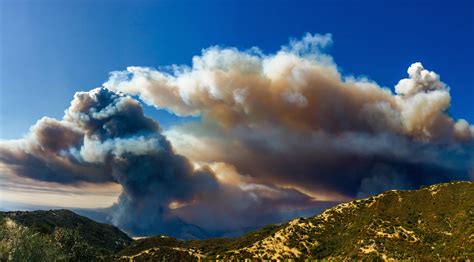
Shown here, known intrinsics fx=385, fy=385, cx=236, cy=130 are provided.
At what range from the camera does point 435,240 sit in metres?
192

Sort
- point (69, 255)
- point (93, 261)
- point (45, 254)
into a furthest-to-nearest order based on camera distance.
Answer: point (93, 261), point (69, 255), point (45, 254)

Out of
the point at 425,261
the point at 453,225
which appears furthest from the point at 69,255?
the point at 453,225

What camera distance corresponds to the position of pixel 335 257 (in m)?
198

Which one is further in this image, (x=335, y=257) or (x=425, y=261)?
(x=335, y=257)

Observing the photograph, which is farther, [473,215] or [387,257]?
[473,215]

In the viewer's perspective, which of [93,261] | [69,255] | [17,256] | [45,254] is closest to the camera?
[17,256]

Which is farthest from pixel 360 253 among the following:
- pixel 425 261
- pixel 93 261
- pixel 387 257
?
pixel 93 261

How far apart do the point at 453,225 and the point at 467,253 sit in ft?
122

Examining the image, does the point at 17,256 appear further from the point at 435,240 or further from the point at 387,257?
the point at 435,240

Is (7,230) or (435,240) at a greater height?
(435,240)

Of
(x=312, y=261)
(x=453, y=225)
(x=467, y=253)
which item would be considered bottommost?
(x=312, y=261)

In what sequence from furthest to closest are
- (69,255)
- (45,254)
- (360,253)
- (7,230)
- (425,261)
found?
1. (360,253)
2. (425,261)
3. (69,255)
4. (7,230)
5. (45,254)

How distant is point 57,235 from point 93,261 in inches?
703

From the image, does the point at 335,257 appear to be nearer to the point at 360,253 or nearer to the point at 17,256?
the point at 360,253
